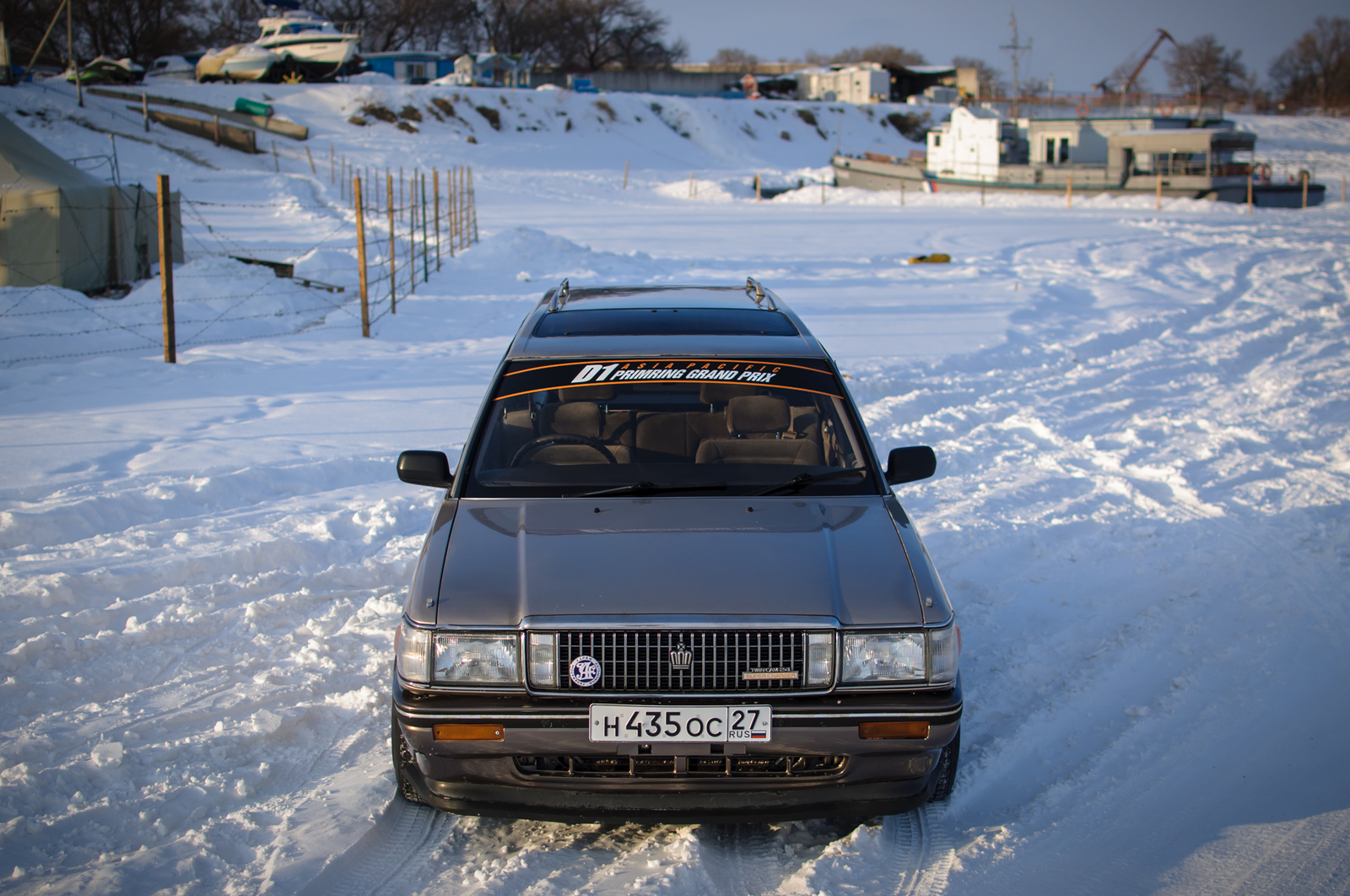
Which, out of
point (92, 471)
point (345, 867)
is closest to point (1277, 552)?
point (345, 867)

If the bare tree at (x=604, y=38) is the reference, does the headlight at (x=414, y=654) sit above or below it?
below

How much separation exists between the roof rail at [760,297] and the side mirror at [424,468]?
6.12 ft

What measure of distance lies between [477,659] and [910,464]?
1.91m

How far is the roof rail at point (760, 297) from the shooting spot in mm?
4803

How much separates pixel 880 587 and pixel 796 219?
28084mm

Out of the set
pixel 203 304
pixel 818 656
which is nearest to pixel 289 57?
pixel 203 304

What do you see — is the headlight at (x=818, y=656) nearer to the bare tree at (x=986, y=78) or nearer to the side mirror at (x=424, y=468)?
the side mirror at (x=424, y=468)

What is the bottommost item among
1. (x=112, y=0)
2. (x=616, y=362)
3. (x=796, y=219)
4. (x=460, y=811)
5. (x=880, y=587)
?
(x=460, y=811)

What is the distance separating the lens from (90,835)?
3.09 meters

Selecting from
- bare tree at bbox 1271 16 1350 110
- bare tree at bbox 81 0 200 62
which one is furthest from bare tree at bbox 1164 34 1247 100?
bare tree at bbox 81 0 200 62

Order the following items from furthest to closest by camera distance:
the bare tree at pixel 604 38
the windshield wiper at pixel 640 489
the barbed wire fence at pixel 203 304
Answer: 1. the bare tree at pixel 604 38
2. the barbed wire fence at pixel 203 304
3. the windshield wiper at pixel 640 489

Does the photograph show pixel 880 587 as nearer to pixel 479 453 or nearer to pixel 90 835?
pixel 479 453

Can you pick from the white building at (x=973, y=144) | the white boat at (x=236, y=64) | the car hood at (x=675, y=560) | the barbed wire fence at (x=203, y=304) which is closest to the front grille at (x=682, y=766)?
the car hood at (x=675, y=560)

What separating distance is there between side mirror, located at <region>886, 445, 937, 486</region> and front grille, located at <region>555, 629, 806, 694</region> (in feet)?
4.07
